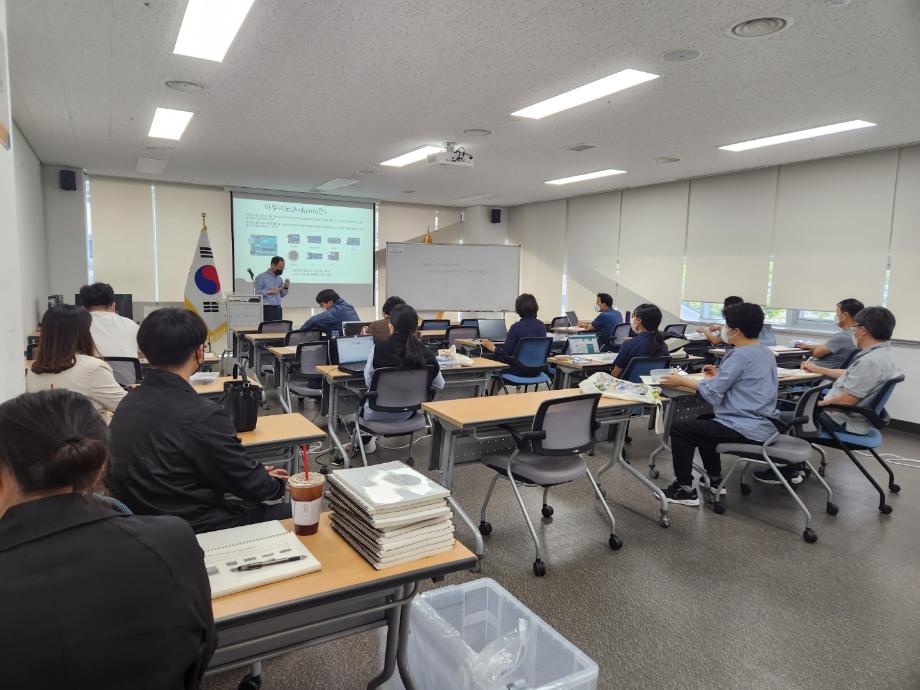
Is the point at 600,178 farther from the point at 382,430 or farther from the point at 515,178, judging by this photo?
the point at 382,430

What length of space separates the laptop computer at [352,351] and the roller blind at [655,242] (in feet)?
18.4

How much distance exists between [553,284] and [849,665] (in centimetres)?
898

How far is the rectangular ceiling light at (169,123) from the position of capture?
5.17 metres

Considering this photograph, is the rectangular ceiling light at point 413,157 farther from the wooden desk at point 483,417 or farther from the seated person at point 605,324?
the wooden desk at point 483,417

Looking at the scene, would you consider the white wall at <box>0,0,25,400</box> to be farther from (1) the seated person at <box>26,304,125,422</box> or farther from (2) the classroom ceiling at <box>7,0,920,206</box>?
(2) the classroom ceiling at <box>7,0,920,206</box>

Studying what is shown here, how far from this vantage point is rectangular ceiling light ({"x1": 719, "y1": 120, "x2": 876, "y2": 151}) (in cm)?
513

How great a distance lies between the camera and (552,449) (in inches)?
117

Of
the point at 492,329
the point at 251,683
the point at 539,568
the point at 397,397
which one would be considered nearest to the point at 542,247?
the point at 492,329

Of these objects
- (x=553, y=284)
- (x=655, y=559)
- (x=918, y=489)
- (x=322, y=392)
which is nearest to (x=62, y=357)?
(x=322, y=392)

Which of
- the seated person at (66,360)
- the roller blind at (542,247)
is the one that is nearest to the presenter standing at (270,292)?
the roller blind at (542,247)

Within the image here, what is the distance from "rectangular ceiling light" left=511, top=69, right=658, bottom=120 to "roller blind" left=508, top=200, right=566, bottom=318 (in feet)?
19.0

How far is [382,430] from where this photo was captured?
Answer: 3.88 meters

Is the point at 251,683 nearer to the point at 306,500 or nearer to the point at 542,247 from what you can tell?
the point at 306,500

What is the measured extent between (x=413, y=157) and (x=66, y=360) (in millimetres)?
4985
